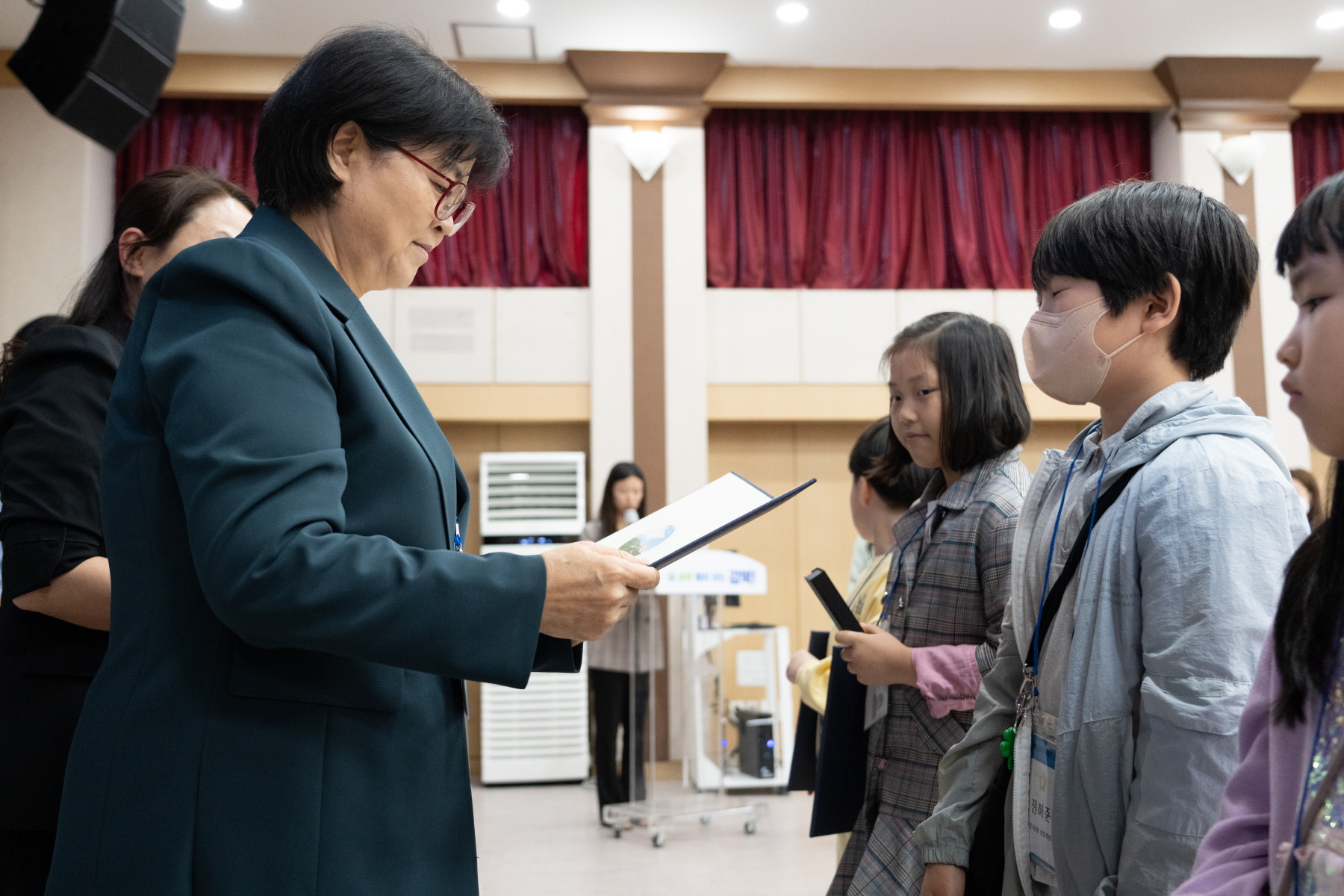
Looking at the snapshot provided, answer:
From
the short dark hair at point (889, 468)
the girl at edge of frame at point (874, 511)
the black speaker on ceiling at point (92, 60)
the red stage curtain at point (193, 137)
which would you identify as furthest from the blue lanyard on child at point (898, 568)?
the red stage curtain at point (193, 137)

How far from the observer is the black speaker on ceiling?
1.24 metres

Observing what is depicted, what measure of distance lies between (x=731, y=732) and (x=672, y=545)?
480 cm

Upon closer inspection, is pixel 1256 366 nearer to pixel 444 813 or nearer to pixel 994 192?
pixel 994 192

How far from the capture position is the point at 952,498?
1849 mm

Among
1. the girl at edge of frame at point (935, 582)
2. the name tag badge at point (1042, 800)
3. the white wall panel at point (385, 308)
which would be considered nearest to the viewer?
the name tag badge at point (1042, 800)

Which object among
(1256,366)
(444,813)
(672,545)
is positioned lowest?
(444,813)

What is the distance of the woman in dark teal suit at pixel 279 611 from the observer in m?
0.86

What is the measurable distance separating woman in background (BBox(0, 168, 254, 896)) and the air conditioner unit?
4.57 meters

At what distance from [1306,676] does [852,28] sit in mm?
5782

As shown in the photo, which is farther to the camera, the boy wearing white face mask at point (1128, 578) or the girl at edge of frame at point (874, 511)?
the girl at edge of frame at point (874, 511)

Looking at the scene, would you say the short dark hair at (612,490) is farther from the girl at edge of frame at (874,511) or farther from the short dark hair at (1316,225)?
the short dark hair at (1316,225)

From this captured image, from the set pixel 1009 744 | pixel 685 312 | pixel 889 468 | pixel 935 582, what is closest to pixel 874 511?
pixel 889 468

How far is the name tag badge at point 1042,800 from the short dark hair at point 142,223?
1.41 metres

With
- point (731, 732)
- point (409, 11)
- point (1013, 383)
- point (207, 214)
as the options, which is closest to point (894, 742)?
point (1013, 383)
